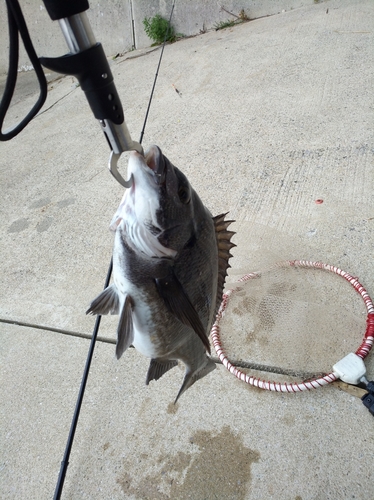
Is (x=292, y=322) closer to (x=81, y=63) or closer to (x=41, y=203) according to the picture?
(x=81, y=63)

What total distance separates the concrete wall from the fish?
268 inches

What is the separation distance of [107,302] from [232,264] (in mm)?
1520

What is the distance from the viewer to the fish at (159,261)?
1269 mm

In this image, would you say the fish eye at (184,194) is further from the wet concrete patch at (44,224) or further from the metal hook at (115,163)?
the wet concrete patch at (44,224)

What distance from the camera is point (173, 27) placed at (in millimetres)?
7367

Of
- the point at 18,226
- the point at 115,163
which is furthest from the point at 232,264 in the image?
the point at 18,226

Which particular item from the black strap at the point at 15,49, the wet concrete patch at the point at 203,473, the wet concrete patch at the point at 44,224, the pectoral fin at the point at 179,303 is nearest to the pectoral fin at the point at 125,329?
the pectoral fin at the point at 179,303

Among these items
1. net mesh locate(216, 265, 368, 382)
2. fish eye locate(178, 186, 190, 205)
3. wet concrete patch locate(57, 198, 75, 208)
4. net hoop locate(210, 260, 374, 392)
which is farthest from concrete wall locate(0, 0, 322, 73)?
fish eye locate(178, 186, 190, 205)

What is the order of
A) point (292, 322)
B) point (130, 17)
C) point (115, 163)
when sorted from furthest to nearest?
point (130, 17) < point (292, 322) < point (115, 163)

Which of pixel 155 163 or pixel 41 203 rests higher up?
pixel 155 163

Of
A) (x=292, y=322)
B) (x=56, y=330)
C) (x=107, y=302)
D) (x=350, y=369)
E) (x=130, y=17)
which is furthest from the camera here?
(x=130, y=17)

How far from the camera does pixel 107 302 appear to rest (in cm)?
148

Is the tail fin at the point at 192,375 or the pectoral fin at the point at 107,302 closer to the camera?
the pectoral fin at the point at 107,302

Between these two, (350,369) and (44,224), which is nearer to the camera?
(350,369)
